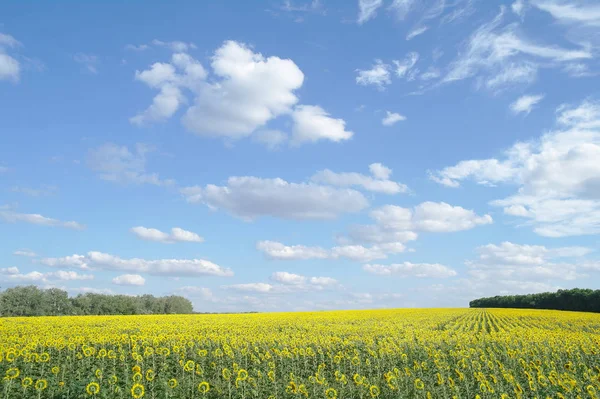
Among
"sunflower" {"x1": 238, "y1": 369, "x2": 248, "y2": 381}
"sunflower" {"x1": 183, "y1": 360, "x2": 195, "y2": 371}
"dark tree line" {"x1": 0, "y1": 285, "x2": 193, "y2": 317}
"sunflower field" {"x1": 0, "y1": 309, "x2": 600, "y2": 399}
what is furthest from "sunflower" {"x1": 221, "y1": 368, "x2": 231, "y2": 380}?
"dark tree line" {"x1": 0, "y1": 285, "x2": 193, "y2": 317}

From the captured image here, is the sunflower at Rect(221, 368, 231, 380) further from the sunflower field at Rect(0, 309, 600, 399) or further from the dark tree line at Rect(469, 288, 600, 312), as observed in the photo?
the dark tree line at Rect(469, 288, 600, 312)

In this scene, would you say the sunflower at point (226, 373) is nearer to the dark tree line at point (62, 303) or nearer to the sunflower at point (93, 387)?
the sunflower at point (93, 387)

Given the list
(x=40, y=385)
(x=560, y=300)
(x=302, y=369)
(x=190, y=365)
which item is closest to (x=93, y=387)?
(x=40, y=385)

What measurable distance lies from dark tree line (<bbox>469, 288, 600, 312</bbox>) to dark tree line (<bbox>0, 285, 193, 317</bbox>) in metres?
92.8

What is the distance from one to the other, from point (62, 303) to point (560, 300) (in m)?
108

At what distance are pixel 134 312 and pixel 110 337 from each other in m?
75.9

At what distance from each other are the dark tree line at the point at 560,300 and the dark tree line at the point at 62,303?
92.8 meters

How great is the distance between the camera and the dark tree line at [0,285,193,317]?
83062 mm

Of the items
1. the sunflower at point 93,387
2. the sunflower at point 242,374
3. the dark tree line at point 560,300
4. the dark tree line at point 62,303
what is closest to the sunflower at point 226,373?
the sunflower at point 242,374

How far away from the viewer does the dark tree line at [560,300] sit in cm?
9344

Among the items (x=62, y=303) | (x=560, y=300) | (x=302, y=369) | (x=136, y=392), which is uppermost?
(x=62, y=303)

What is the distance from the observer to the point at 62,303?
3442 inches

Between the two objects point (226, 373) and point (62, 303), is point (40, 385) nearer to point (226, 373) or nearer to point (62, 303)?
point (226, 373)

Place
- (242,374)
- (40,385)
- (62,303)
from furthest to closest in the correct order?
(62,303)
(242,374)
(40,385)
